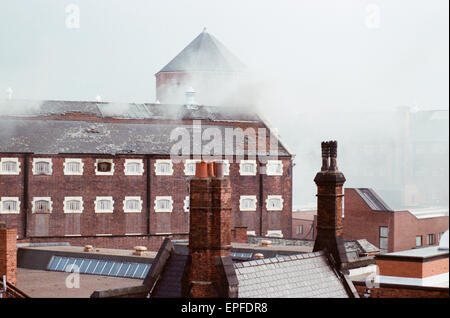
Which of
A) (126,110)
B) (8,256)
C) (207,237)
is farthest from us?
(126,110)

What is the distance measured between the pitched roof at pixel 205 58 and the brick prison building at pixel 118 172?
15708 millimetres

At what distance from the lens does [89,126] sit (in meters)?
51.2

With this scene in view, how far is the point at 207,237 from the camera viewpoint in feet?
65.1

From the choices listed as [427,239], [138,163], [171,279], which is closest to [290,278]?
[171,279]

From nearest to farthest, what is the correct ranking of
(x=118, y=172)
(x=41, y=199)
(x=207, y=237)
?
(x=207, y=237)
(x=41, y=199)
(x=118, y=172)

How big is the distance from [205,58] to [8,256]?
4640 cm

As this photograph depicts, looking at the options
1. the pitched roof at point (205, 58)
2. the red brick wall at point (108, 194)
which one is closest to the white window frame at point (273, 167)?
the red brick wall at point (108, 194)

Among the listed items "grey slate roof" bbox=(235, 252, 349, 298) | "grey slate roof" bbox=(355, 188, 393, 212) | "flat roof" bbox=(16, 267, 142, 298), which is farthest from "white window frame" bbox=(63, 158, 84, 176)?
"grey slate roof" bbox=(235, 252, 349, 298)

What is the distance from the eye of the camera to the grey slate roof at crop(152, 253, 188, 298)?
855 inches

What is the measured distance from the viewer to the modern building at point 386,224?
4928 cm

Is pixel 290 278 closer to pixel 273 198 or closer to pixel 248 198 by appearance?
pixel 248 198

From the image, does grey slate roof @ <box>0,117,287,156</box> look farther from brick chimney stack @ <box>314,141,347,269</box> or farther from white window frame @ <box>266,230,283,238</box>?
brick chimney stack @ <box>314,141,347,269</box>

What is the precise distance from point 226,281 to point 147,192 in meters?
30.1
